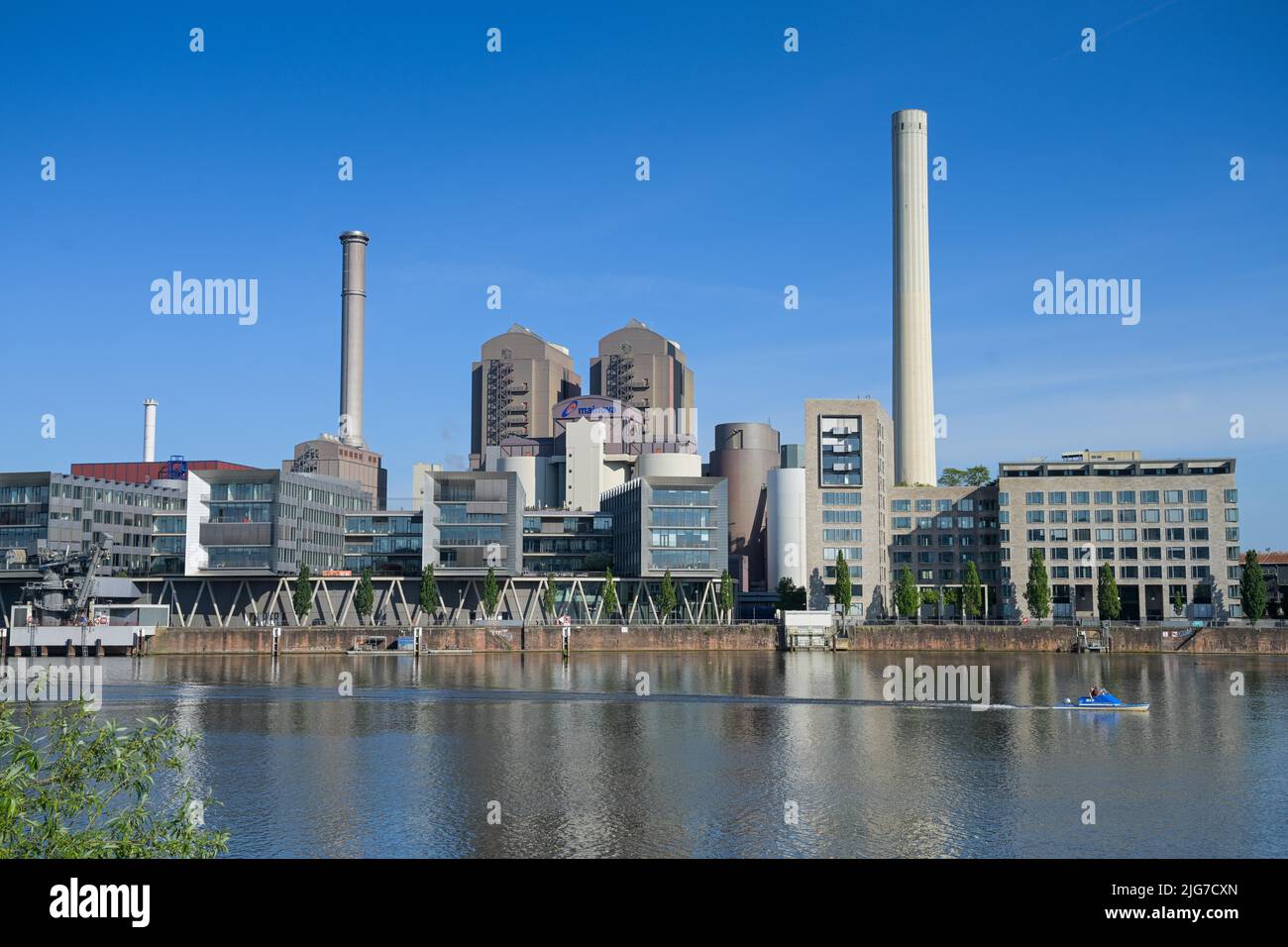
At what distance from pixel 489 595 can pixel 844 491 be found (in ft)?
207

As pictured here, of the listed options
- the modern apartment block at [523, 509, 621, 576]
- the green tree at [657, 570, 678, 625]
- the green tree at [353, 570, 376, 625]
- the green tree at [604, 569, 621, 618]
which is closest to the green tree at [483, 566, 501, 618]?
the green tree at [604, 569, 621, 618]

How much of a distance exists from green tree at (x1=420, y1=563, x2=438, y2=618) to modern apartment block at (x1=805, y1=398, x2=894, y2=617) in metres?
61.2

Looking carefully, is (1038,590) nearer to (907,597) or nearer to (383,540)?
(907,597)

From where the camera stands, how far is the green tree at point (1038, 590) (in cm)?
16950

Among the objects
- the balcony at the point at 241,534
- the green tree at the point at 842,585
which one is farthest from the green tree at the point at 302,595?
the green tree at the point at 842,585

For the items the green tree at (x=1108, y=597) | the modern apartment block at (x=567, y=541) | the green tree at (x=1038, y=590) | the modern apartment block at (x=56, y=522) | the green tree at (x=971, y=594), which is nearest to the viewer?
the green tree at (x=1108, y=597)

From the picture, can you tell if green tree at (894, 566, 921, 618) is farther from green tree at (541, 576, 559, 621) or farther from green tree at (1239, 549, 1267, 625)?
green tree at (541, 576, 559, 621)

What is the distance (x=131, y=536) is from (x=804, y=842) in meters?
165

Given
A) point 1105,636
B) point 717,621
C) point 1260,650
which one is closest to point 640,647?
point 717,621

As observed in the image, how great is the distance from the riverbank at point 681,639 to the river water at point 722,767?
123 ft

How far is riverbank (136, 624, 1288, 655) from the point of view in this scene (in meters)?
149

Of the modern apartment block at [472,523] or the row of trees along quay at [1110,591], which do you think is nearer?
the row of trees along quay at [1110,591]

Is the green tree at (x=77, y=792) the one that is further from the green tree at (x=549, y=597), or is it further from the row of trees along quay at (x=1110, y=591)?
the row of trees along quay at (x=1110, y=591)
